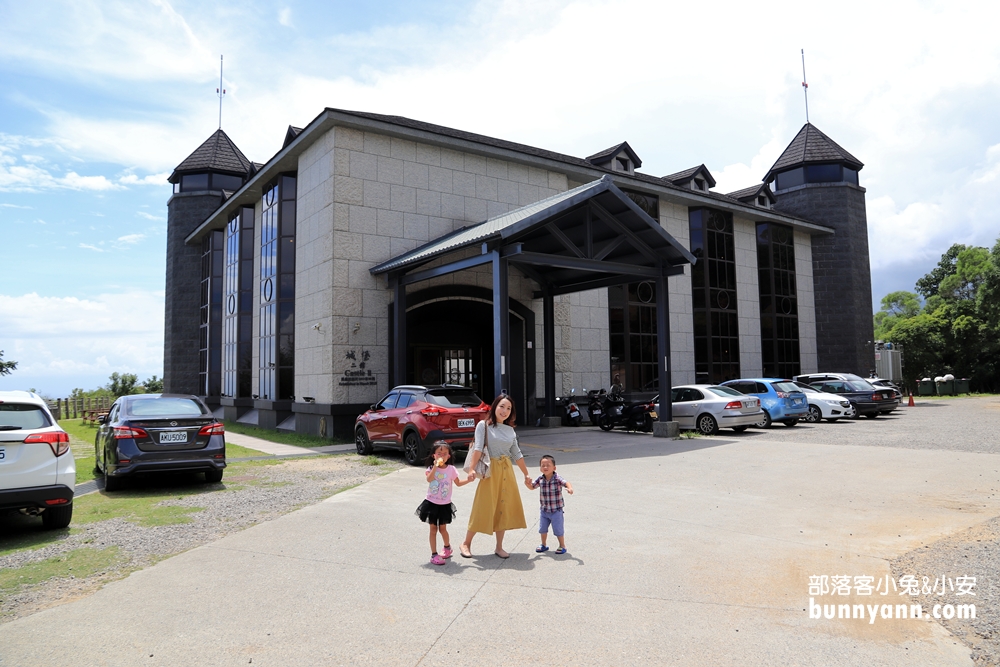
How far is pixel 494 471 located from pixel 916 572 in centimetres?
357

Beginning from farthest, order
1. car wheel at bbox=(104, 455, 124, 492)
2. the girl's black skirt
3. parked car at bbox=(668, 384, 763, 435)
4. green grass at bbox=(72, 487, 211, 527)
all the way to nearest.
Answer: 1. parked car at bbox=(668, 384, 763, 435)
2. car wheel at bbox=(104, 455, 124, 492)
3. green grass at bbox=(72, 487, 211, 527)
4. the girl's black skirt

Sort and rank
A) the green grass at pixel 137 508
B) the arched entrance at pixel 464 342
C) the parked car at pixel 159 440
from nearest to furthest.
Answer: the green grass at pixel 137 508 → the parked car at pixel 159 440 → the arched entrance at pixel 464 342

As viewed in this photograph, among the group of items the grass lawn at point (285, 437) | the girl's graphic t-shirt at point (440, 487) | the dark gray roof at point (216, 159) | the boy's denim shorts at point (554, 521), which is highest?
the dark gray roof at point (216, 159)

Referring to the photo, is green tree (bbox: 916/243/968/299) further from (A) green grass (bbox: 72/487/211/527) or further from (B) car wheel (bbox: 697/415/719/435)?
(A) green grass (bbox: 72/487/211/527)

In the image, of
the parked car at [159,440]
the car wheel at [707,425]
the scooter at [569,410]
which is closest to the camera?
the parked car at [159,440]

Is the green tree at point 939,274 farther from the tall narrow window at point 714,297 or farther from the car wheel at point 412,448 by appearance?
the car wheel at point 412,448

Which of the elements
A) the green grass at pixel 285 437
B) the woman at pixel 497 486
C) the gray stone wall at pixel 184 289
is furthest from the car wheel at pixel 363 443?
the gray stone wall at pixel 184 289

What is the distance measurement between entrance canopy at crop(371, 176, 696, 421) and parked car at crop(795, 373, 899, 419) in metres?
9.40

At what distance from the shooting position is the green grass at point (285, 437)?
1647 cm

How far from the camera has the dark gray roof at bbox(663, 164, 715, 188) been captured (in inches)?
1078

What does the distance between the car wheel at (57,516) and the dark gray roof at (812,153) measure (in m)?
34.0

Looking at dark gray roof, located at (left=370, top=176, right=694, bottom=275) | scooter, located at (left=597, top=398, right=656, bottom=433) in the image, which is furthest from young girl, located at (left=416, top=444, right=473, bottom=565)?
scooter, located at (left=597, top=398, right=656, bottom=433)

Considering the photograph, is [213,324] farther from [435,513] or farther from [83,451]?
[435,513]

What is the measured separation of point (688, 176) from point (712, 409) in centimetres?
1366
